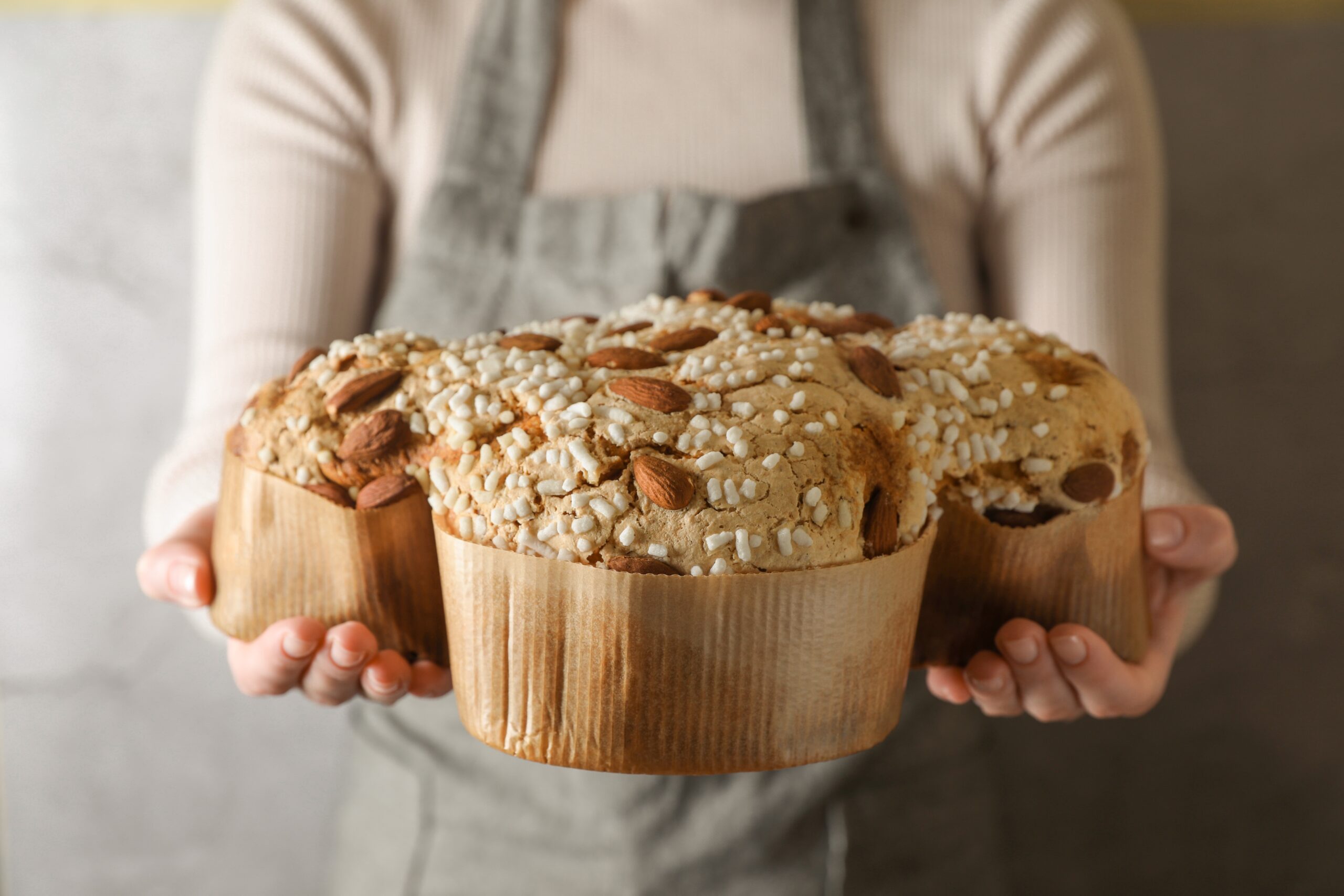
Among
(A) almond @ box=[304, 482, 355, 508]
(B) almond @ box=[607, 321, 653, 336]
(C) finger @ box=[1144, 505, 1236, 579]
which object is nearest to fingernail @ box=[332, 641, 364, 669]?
(A) almond @ box=[304, 482, 355, 508]

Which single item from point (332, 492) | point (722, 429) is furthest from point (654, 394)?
point (332, 492)

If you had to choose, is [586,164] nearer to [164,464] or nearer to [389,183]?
[389,183]

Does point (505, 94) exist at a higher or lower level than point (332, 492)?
higher

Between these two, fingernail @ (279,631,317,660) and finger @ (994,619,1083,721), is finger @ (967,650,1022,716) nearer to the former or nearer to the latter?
finger @ (994,619,1083,721)

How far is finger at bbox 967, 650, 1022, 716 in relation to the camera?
821mm

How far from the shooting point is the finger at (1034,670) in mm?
799

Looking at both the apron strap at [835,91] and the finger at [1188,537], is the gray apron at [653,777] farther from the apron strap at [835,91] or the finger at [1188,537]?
the finger at [1188,537]

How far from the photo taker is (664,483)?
62cm

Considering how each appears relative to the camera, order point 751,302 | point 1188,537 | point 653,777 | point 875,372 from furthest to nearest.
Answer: point 653,777, point 1188,537, point 751,302, point 875,372

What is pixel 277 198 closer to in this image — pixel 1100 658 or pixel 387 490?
pixel 387 490

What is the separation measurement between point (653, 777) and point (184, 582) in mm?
650

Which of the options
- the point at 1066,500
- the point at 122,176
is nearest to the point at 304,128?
the point at 122,176

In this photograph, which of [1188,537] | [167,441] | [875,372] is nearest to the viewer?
[875,372]

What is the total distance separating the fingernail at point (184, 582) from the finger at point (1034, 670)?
0.72 m
